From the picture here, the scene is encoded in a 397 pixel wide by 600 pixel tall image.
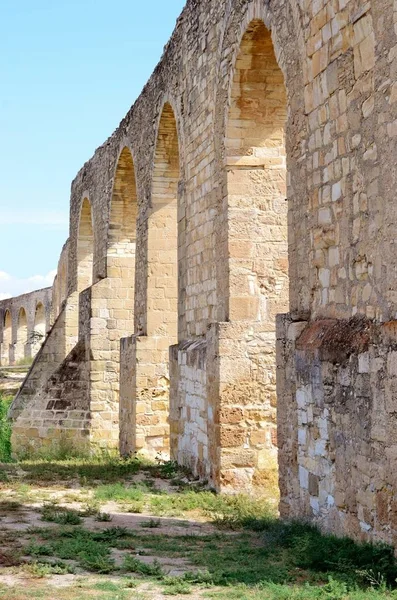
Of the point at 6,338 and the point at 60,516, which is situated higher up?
the point at 6,338

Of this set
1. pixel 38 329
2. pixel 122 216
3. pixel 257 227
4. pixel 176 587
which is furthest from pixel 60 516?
pixel 38 329

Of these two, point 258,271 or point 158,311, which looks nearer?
point 258,271

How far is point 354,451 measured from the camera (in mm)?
4988

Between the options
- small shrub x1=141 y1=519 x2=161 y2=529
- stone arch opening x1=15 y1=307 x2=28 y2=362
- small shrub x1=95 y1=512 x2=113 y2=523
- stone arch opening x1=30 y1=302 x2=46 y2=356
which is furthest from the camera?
stone arch opening x1=15 y1=307 x2=28 y2=362

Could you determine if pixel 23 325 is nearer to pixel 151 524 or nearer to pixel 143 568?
pixel 151 524

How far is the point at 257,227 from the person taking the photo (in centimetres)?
833

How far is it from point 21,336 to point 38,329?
3.21 m

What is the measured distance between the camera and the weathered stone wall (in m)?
36.4

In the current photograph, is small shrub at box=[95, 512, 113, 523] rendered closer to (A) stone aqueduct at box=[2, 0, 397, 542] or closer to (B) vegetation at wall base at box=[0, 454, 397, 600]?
(B) vegetation at wall base at box=[0, 454, 397, 600]

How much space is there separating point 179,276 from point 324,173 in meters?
4.85

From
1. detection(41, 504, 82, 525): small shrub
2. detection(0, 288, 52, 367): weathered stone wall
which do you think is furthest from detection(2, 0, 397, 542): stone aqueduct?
detection(0, 288, 52, 367): weathered stone wall

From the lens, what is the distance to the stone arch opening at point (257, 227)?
7992 mm

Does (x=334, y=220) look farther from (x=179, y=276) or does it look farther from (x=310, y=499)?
(x=179, y=276)

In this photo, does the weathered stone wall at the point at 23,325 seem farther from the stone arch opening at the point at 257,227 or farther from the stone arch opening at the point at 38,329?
the stone arch opening at the point at 257,227
